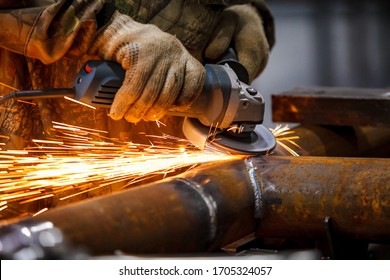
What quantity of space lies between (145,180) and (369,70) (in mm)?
4597

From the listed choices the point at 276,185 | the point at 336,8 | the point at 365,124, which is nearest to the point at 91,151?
the point at 276,185

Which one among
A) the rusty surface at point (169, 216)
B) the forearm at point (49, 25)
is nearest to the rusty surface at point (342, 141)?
the rusty surface at point (169, 216)

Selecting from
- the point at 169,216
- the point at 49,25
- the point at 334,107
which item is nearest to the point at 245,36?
the point at 334,107

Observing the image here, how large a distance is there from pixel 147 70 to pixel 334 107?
146cm

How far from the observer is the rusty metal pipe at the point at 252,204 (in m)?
1.67

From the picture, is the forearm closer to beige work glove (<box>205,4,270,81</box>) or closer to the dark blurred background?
beige work glove (<box>205,4,270,81</box>)

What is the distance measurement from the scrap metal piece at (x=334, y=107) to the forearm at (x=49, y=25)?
141 centimetres

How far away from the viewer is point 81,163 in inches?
95.8

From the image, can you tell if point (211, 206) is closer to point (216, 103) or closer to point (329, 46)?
point (216, 103)

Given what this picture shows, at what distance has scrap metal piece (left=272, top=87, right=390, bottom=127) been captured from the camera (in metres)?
3.27

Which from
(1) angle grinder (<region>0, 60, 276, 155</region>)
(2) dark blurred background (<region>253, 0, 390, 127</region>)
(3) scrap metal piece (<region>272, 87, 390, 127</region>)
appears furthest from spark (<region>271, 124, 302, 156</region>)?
(2) dark blurred background (<region>253, 0, 390, 127</region>)

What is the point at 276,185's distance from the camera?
2100 millimetres

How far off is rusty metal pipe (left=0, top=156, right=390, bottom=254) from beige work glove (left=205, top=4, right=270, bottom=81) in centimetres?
83

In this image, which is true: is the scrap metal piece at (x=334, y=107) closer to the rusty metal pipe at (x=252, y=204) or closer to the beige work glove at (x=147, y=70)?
the rusty metal pipe at (x=252, y=204)
